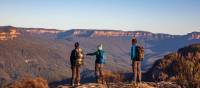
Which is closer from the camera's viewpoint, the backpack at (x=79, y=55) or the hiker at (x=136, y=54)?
the hiker at (x=136, y=54)

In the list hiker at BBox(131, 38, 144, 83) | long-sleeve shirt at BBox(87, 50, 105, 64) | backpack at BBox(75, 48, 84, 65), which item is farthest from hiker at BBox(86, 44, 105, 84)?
hiker at BBox(131, 38, 144, 83)

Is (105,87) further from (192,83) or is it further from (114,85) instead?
(192,83)

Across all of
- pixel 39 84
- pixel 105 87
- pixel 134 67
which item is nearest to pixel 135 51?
pixel 134 67

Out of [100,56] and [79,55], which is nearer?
[79,55]

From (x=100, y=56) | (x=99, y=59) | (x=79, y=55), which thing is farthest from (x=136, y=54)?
(x=79, y=55)

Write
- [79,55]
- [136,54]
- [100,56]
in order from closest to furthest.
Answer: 1. [136,54]
2. [79,55]
3. [100,56]

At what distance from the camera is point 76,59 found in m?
22.4

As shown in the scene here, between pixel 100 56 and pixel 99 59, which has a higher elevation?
pixel 100 56

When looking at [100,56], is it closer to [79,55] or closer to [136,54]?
[79,55]

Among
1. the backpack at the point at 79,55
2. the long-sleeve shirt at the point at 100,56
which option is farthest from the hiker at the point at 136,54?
the backpack at the point at 79,55

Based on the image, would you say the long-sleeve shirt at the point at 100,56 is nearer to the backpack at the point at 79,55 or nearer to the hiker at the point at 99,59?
the hiker at the point at 99,59

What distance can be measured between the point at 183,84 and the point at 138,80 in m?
2.29

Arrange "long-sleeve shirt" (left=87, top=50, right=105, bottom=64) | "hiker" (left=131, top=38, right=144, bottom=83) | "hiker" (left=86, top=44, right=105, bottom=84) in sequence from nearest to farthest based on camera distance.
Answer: "hiker" (left=131, top=38, right=144, bottom=83)
"hiker" (left=86, top=44, right=105, bottom=84)
"long-sleeve shirt" (left=87, top=50, right=105, bottom=64)

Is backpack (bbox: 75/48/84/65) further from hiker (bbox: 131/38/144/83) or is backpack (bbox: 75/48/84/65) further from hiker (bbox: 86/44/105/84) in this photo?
hiker (bbox: 131/38/144/83)
